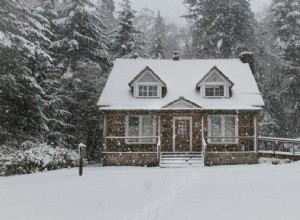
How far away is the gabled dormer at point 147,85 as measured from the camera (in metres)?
25.7

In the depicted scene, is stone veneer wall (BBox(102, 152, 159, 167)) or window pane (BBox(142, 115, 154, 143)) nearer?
stone veneer wall (BBox(102, 152, 159, 167))

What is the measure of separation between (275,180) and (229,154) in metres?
9.19

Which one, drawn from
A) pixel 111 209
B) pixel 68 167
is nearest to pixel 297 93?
pixel 68 167

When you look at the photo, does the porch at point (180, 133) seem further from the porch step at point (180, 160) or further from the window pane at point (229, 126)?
the porch step at point (180, 160)

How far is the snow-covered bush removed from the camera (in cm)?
1780

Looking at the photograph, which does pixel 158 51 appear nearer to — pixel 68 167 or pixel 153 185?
pixel 68 167

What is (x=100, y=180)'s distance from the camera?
1536 cm

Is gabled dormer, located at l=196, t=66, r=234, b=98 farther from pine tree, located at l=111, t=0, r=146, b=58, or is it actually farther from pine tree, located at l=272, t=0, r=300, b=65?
pine tree, located at l=272, t=0, r=300, b=65

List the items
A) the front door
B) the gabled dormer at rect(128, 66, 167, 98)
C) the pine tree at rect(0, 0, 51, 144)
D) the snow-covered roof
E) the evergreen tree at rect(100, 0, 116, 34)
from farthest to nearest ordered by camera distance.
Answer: the evergreen tree at rect(100, 0, 116, 34) < the gabled dormer at rect(128, 66, 167, 98) < the front door < the snow-covered roof < the pine tree at rect(0, 0, 51, 144)

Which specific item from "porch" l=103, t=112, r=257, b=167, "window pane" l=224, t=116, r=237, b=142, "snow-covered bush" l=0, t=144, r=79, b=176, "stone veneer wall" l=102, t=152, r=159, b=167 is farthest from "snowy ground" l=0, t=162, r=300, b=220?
"window pane" l=224, t=116, r=237, b=142

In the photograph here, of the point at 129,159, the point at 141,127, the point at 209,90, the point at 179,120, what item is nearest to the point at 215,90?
the point at 209,90

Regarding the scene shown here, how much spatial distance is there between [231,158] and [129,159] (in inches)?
246

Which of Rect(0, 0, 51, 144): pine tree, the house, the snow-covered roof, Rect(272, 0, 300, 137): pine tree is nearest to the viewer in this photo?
Rect(0, 0, 51, 144): pine tree

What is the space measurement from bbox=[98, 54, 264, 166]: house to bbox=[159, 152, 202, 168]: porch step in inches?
2.4
